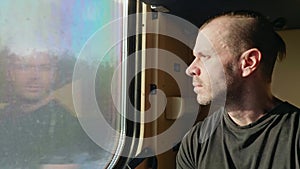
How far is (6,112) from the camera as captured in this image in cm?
158

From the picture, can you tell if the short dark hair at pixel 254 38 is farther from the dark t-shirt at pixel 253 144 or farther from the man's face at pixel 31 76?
the man's face at pixel 31 76

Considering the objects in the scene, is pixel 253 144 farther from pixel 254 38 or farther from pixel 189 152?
pixel 254 38

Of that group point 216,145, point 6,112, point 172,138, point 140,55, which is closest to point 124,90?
point 140,55

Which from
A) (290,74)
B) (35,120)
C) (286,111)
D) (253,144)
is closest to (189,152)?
(253,144)

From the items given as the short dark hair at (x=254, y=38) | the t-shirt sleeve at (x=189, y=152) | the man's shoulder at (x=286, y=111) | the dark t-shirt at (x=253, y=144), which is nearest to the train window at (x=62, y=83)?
the t-shirt sleeve at (x=189, y=152)

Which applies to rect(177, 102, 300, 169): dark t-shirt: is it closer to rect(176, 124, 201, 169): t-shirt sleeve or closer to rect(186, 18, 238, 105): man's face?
rect(176, 124, 201, 169): t-shirt sleeve

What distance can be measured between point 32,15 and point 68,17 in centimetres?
20

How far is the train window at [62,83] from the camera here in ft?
5.24

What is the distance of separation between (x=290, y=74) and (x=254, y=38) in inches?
36.8

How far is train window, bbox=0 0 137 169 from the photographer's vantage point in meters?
1.60

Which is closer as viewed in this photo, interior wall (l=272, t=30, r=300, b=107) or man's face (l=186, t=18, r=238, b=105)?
man's face (l=186, t=18, r=238, b=105)

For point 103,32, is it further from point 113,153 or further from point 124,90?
point 113,153

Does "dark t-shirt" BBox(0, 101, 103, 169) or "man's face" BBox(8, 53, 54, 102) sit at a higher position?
"man's face" BBox(8, 53, 54, 102)

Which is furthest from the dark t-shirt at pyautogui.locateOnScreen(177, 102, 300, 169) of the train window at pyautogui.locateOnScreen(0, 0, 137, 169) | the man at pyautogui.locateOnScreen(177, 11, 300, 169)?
the train window at pyautogui.locateOnScreen(0, 0, 137, 169)
